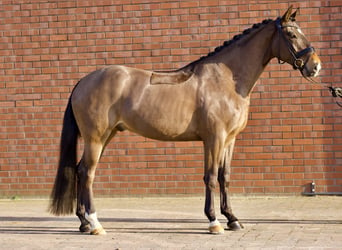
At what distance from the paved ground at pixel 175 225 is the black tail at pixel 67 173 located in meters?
0.31

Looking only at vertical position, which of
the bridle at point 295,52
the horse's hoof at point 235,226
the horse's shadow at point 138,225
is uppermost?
the bridle at point 295,52

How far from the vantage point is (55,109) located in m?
10.5

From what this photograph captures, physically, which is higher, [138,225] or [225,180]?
[225,180]

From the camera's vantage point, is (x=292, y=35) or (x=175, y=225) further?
(x=175, y=225)

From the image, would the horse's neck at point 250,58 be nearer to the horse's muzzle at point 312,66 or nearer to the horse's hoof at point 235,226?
the horse's muzzle at point 312,66

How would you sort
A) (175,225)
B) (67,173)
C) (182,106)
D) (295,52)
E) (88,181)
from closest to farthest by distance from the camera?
1. (295,52)
2. (182,106)
3. (88,181)
4. (67,173)
5. (175,225)

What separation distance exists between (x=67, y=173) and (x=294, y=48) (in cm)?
294

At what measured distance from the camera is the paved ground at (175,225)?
6625mm

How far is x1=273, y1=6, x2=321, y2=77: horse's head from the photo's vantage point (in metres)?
7.12

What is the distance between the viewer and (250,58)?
7492mm

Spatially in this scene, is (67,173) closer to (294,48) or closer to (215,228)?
(215,228)

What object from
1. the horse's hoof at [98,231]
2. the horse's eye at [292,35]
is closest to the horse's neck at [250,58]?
the horse's eye at [292,35]

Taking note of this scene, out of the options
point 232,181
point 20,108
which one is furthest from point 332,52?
point 20,108

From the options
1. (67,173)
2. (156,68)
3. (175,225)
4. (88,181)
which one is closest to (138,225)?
(175,225)
